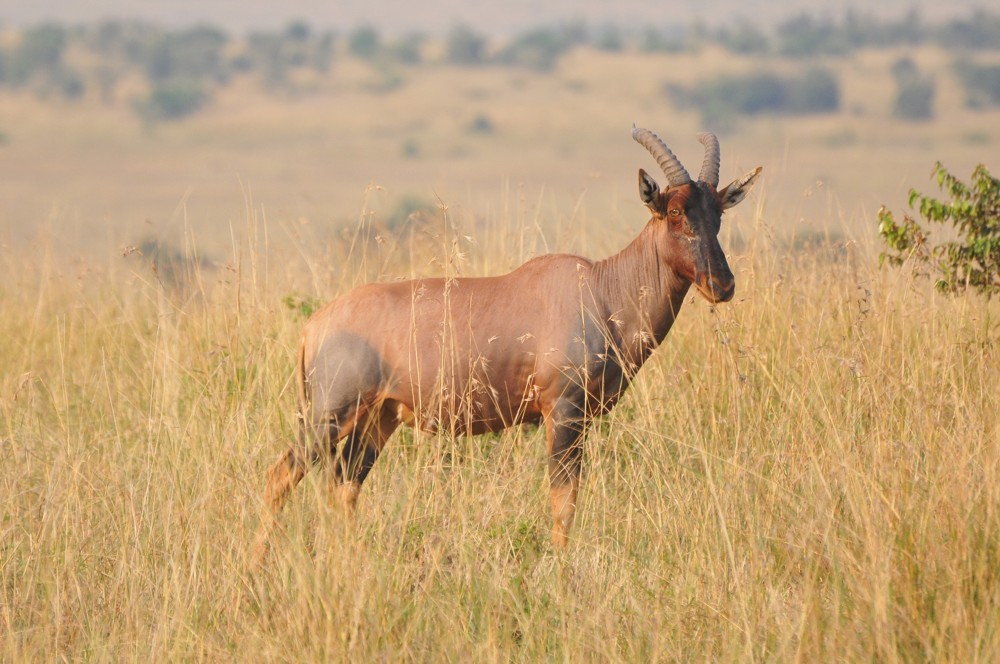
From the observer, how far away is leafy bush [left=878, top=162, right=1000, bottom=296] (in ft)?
22.7

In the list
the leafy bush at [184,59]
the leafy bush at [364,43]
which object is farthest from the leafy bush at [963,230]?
the leafy bush at [364,43]

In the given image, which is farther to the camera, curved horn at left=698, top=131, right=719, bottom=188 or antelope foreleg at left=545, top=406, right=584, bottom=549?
curved horn at left=698, top=131, right=719, bottom=188

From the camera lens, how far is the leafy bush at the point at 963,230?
691cm

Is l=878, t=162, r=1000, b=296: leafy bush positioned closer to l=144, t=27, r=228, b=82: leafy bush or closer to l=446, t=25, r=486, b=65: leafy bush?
l=144, t=27, r=228, b=82: leafy bush

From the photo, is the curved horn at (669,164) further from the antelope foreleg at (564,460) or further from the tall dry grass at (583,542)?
the antelope foreleg at (564,460)

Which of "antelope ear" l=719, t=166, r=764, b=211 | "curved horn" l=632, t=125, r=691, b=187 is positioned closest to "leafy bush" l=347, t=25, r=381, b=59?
"antelope ear" l=719, t=166, r=764, b=211

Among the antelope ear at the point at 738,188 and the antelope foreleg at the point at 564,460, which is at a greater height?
the antelope ear at the point at 738,188

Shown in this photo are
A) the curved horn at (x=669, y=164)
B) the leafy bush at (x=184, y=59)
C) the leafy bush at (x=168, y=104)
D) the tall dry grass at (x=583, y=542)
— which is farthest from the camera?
the leafy bush at (x=184, y=59)

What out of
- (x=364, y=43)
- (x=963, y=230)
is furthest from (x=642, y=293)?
(x=364, y=43)

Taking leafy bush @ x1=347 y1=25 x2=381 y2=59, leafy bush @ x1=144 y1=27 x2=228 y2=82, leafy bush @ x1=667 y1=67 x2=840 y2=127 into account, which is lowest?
leafy bush @ x1=667 y1=67 x2=840 y2=127

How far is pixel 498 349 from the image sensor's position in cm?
607

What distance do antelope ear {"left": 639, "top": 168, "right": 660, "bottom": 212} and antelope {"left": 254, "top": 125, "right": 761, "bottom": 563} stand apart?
0.05 ft

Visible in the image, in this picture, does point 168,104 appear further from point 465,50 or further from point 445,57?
point 465,50

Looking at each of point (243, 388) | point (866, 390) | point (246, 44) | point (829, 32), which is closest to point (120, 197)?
point (243, 388)
